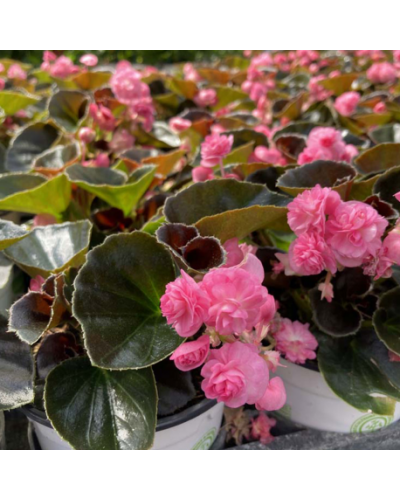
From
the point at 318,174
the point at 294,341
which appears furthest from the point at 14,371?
the point at 318,174

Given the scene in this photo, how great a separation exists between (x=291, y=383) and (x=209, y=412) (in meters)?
0.14

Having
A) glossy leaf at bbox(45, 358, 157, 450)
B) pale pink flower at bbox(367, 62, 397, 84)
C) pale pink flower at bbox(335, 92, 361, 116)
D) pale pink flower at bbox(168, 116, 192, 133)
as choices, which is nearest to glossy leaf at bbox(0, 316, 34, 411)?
glossy leaf at bbox(45, 358, 157, 450)

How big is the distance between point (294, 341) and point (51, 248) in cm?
34

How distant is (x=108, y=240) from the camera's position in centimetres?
54

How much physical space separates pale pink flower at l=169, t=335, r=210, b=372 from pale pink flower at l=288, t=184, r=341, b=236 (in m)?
0.16

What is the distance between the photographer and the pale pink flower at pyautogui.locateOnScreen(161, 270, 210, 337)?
40 cm

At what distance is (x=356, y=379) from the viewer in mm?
622

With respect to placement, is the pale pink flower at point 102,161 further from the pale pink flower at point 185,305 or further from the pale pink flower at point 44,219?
the pale pink flower at point 185,305

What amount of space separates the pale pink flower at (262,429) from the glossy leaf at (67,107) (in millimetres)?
676

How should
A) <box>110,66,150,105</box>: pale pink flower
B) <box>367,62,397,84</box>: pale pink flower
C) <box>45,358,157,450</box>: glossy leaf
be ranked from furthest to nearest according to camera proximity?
<box>367,62,397,84</box>: pale pink flower → <box>110,66,150,105</box>: pale pink flower → <box>45,358,157,450</box>: glossy leaf

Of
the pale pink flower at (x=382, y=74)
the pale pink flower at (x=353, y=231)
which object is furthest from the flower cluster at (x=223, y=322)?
the pale pink flower at (x=382, y=74)

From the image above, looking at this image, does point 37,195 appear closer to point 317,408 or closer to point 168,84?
point 317,408

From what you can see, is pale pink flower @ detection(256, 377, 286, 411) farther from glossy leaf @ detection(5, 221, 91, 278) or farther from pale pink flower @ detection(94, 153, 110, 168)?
pale pink flower @ detection(94, 153, 110, 168)

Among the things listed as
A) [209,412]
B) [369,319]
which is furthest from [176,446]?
[369,319]
